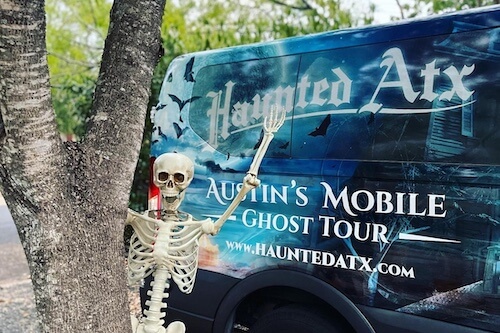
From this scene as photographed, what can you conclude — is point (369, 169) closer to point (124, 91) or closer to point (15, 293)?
point (124, 91)

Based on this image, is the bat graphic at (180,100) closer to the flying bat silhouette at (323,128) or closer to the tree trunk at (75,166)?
the flying bat silhouette at (323,128)

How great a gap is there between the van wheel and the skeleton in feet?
2.31

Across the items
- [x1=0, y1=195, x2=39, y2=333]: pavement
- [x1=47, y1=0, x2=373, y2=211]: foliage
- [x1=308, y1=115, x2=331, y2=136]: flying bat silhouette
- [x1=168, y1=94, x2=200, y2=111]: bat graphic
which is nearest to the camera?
[x1=308, y1=115, x2=331, y2=136]: flying bat silhouette

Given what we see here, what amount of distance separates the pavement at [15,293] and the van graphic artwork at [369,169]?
7.31 ft

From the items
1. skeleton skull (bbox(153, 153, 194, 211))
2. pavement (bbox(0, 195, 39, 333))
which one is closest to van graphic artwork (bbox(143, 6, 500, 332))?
skeleton skull (bbox(153, 153, 194, 211))

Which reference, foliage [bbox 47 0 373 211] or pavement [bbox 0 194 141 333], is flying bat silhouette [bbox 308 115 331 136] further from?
foliage [bbox 47 0 373 211]

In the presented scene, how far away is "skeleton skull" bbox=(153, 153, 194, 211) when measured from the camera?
2297 mm

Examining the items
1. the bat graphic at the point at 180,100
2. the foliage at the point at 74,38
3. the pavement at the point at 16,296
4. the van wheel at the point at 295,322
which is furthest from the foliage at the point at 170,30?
the van wheel at the point at 295,322

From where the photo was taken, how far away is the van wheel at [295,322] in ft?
8.81

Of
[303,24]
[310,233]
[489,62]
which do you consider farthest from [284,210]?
[303,24]

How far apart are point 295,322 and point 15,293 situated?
156 inches

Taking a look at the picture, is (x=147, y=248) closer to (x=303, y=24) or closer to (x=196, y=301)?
(x=196, y=301)

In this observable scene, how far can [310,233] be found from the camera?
267cm

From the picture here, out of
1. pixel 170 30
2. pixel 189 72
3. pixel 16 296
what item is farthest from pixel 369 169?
pixel 170 30
